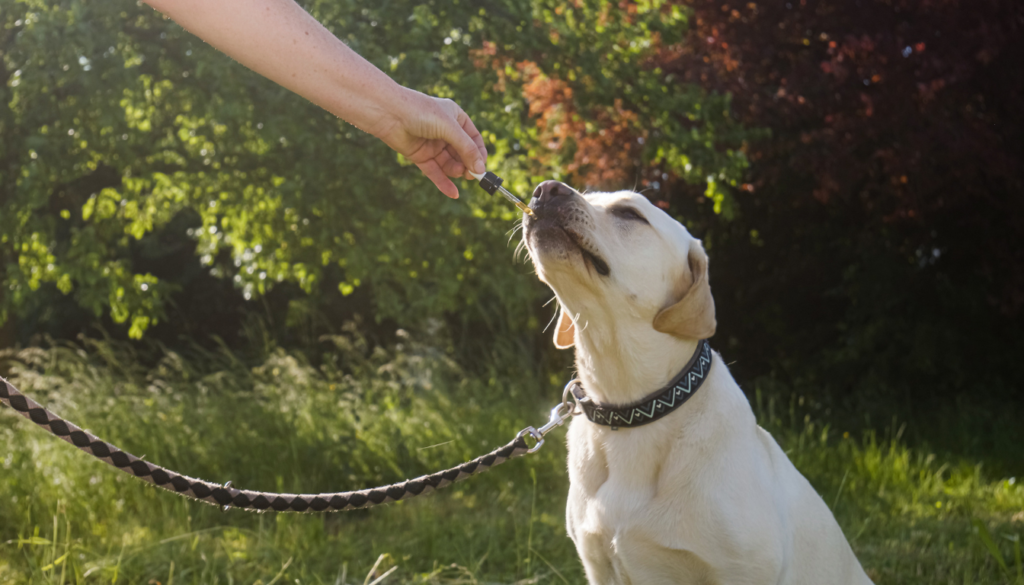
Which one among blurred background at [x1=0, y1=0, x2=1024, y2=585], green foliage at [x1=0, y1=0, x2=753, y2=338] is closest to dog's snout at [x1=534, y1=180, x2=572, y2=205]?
blurred background at [x1=0, y1=0, x2=1024, y2=585]

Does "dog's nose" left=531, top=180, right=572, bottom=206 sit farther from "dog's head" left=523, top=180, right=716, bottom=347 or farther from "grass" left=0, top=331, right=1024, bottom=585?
"grass" left=0, top=331, right=1024, bottom=585

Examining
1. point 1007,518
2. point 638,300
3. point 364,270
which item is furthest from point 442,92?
point 1007,518

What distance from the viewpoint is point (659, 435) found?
224cm

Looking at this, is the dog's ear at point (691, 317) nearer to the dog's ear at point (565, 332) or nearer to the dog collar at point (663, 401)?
the dog collar at point (663, 401)

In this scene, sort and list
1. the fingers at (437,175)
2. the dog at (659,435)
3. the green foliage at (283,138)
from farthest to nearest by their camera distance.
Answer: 1. the green foliage at (283,138)
2. the fingers at (437,175)
3. the dog at (659,435)

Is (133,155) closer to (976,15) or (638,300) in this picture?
(638,300)

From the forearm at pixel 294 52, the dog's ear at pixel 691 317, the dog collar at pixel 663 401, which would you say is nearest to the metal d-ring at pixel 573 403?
the dog collar at pixel 663 401

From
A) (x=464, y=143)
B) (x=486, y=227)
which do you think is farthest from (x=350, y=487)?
(x=464, y=143)

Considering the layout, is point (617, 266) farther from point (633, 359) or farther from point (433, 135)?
point (433, 135)

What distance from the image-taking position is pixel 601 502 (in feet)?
7.34

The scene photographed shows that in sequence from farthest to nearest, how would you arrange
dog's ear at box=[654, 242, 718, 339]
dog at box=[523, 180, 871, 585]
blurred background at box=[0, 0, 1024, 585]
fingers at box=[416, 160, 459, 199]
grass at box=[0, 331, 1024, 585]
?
1. blurred background at box=[0, 0, 1024, 585]
2. grass at box=[0, 331, 1024, 585]
3. fingers at box=[416, 160, 459, 199]
4. dog's ear at box=[654, 242, 718, 339]
5. dog at box=[523, 180, 871, 585]

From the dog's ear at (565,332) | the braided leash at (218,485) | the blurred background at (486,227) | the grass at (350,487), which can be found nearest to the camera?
the braided leash at (218,485)

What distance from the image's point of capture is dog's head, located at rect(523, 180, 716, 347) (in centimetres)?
226

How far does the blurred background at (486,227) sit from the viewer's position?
180 inches
